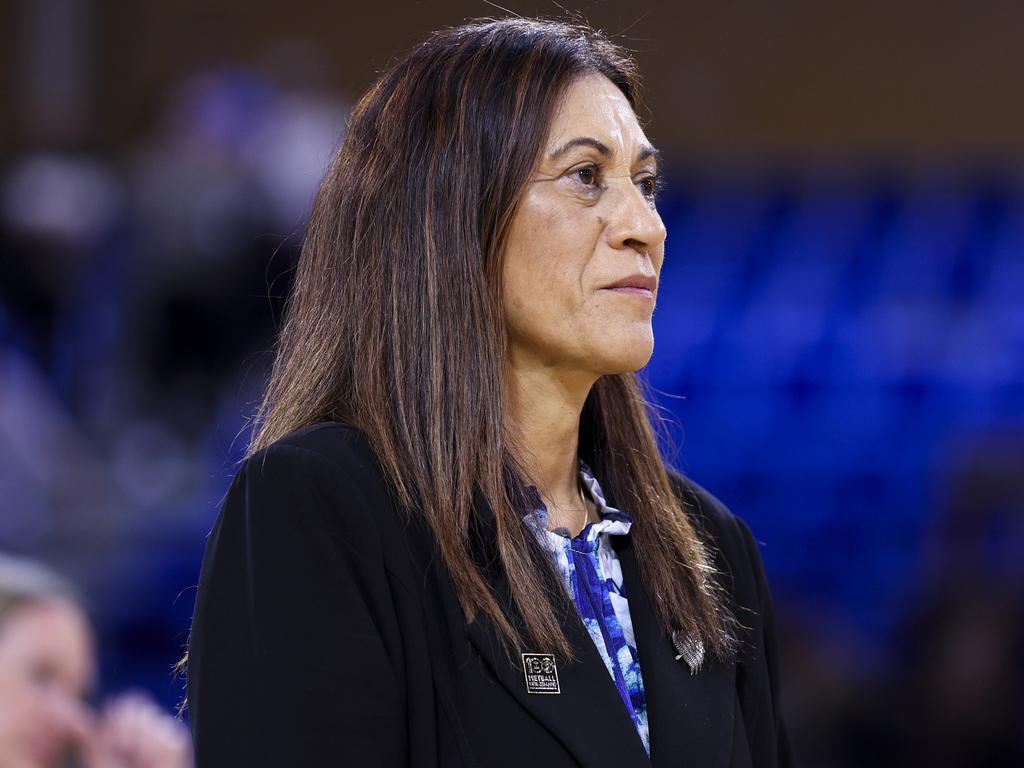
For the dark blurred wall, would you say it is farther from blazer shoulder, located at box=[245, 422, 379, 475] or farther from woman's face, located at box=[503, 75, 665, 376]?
blazer shoulder, located at box=[245, 422, 379, 475]

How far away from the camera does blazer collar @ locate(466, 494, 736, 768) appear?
1.23 meters

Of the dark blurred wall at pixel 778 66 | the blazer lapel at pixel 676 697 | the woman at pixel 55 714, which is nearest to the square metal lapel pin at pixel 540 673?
the blazer lapel at pixel 676 697

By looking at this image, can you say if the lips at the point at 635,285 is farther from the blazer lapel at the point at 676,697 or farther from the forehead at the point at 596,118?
the blazer lapel at the point at 676,697

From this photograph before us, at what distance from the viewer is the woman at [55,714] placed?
182 cm

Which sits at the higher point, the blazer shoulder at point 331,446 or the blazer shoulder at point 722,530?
the blazer shoulder at point 331,446

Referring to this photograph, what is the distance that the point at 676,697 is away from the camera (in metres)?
1.35

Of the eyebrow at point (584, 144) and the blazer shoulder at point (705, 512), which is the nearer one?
the eyebrow at point (584, 144)

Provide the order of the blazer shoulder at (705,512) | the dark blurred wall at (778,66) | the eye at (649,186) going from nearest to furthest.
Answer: the eye at (649,186)
the blazer shoulder at (705,512)
the dark blurred wall at (778,66)

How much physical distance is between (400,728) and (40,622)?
876 mm

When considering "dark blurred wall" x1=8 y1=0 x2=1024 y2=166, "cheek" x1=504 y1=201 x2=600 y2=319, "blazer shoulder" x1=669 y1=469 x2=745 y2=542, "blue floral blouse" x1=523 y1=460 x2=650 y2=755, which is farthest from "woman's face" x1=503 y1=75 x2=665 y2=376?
"dark blurred wall" x1=8 y1=0 x2=1024 y2=166

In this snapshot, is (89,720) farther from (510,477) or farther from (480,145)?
(480,145)

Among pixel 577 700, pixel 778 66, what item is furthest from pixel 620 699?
pixel 778 66


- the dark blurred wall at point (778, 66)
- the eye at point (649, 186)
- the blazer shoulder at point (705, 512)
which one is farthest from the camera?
the dark blurred wall at point (778, 66)

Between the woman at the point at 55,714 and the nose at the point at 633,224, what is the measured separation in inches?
35.6
